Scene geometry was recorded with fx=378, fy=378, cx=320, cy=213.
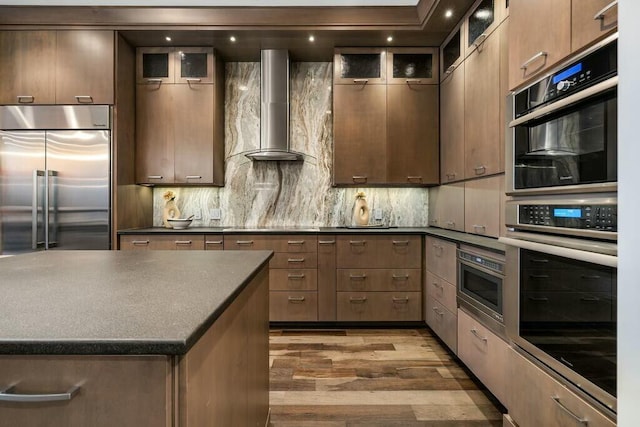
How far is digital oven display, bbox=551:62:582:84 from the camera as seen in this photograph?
4.20 feet

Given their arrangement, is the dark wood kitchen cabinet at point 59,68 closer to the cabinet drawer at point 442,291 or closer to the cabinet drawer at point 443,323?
the cabinet drawer at point 442,291

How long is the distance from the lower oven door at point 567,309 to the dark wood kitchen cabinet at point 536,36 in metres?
0.69

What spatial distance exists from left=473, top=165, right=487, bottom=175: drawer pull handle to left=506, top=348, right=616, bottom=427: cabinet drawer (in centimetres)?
129

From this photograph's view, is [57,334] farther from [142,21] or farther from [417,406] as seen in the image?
[142,21]

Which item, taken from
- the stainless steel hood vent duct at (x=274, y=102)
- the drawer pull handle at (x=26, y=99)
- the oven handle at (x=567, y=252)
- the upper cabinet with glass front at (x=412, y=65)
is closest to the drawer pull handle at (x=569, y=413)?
the oven handle at (x=567, y=252)

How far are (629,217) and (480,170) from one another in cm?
188

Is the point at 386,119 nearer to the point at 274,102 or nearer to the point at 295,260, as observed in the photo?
the point at 274,102

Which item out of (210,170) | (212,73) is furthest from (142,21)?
(210,170)

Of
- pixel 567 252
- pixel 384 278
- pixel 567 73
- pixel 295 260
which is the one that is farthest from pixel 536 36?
pixel 295 260

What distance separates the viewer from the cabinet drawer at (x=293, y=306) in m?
3.54

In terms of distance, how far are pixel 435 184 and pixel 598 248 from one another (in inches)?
105

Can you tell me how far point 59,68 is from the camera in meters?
3.43

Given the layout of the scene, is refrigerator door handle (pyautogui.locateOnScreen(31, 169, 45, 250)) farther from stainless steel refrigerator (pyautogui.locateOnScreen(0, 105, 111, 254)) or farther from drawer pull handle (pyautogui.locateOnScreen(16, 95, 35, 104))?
drawer pull handle (pyautogui.locateOnScreen(16, 95, 35, 104))

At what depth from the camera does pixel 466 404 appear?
2213 mm
